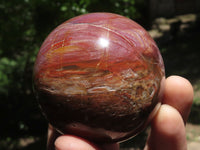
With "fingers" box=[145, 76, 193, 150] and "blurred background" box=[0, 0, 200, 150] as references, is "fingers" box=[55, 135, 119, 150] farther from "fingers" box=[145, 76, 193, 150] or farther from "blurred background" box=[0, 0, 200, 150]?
"blurred background" box=[0, 0, 200, 150]

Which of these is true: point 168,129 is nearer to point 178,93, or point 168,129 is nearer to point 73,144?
point 178,93

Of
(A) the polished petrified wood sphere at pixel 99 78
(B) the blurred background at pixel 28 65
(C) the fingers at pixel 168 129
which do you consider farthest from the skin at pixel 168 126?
(B) the blurred background at pixel 28 65

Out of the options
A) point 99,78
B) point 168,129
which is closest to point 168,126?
point 168,129

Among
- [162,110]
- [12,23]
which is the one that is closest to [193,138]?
[162,110]

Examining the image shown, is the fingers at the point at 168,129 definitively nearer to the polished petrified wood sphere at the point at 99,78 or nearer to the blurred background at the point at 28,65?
the polished petrified wood sphere at the point at 99,78

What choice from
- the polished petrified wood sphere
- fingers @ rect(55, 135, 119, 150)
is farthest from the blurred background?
fingers @ rect(55, 135, 119, 150)

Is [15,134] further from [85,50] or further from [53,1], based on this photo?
[85,50]
